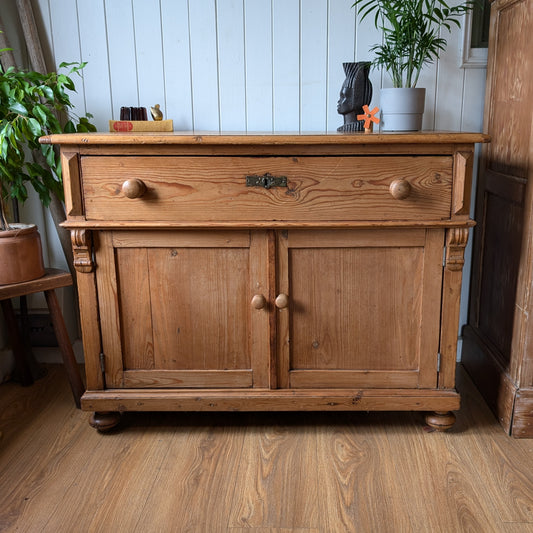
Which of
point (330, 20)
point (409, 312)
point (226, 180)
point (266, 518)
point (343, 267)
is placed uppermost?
point (330, 20)

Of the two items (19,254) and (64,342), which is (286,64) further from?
(64,342)

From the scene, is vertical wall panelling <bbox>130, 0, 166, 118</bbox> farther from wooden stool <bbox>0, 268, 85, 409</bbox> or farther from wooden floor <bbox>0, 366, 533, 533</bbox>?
wooden floor <bbox>0, 366, 533, 533</bbox>

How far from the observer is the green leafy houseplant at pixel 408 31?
173cm

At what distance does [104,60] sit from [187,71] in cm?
29

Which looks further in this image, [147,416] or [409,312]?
[147,416]

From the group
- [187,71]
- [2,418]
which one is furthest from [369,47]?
[2,418]

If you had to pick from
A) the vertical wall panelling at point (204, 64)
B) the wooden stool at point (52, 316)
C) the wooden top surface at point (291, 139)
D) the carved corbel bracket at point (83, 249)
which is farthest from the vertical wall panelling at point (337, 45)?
the wooden stool at point (52, 316)

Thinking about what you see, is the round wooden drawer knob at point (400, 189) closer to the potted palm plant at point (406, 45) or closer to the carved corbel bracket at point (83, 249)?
the potted palm plant at point (406, 45)

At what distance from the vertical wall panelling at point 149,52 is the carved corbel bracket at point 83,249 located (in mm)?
663

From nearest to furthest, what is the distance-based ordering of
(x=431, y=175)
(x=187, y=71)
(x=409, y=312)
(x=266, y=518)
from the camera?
(x=266, y=518)
(x=431, y=175)
(x=409, y=312)
(x=187, y=71)

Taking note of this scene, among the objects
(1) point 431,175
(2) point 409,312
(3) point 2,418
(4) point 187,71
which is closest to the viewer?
(1) point 431,175

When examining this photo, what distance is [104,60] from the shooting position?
2020 mm

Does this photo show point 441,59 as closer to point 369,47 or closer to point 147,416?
point 369,47

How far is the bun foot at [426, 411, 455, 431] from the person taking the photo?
173 centimetres
